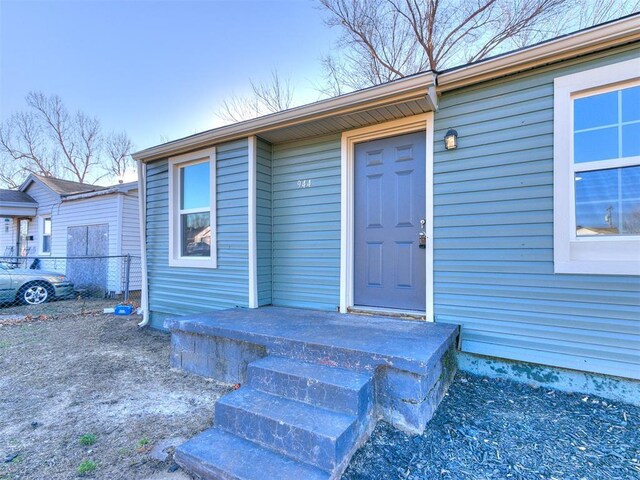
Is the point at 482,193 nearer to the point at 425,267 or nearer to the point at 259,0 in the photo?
the point at 425,267

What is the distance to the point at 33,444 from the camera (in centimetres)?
196

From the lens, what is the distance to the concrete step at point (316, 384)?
1.80m

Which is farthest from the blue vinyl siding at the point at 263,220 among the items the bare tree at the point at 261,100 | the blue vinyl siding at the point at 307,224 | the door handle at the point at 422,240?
the bare tree at the point at 261,100

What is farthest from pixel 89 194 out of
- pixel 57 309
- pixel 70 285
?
pixel 57 309

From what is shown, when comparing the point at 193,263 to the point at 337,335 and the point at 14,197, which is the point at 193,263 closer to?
the point at 337,335

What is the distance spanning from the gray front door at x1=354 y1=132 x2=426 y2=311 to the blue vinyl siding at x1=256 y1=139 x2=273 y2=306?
1.18 meters

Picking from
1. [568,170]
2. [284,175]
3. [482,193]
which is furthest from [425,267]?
[284,175]

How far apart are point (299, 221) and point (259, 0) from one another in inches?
243

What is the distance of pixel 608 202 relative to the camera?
92.2 inches

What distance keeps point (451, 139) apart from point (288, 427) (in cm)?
267

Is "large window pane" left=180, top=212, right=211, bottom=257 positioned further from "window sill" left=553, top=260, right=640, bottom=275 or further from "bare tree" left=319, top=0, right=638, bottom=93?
"bare tree" left=319, top=0, right=638, bottom=93

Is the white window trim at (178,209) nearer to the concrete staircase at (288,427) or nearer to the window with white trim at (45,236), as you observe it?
the concrete staircase at (288,427)

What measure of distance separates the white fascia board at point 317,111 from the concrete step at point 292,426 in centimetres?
261

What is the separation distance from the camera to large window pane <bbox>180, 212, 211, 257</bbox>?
4.34 metres
